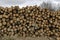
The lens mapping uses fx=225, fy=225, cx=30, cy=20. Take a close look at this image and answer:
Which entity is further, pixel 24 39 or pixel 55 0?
pixel 55 0

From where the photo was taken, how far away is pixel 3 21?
25.1ft

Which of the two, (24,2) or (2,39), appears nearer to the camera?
(2,39)

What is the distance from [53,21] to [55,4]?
169 cm

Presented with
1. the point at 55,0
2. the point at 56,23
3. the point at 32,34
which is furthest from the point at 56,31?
the point at 55,0

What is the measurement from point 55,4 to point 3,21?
2.68m

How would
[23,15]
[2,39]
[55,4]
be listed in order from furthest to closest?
[55,4] → [23,15] → [2,39]

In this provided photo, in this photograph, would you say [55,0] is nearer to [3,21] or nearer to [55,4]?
[55,4]

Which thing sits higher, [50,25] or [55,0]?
[55,0]

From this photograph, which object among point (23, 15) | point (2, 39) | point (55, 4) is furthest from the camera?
point (55, 4)

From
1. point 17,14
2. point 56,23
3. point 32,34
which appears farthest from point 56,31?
point 17,14

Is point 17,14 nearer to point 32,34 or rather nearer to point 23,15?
point 23,15

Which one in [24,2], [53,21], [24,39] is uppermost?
[24,2]

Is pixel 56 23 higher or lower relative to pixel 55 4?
lower

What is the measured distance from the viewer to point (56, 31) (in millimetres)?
7664
